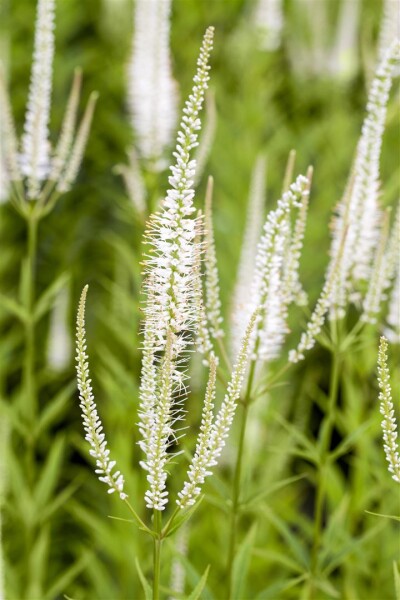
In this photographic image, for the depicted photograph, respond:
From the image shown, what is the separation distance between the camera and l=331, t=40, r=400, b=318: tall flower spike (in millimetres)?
2047

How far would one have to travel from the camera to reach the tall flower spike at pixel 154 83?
291cm

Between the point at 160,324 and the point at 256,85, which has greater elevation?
the point at 256,85

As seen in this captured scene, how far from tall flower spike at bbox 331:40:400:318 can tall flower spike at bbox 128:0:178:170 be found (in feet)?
2.99

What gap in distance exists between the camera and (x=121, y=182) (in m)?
5.89

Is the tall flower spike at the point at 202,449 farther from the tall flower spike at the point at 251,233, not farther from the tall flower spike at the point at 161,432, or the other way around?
the tall flower spike at the point at 251,233

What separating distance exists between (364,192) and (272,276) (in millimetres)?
491

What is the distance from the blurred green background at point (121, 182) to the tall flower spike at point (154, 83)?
0.64 metres

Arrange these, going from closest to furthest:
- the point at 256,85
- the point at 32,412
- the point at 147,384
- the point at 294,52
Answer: the point at 147,384
the point at 32,412
the point at 256,85
the point at 294,52

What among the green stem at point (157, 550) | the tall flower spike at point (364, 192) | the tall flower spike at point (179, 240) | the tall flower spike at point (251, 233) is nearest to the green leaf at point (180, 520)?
the green stem at point (157, 550)

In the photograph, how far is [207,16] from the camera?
18.9 feet

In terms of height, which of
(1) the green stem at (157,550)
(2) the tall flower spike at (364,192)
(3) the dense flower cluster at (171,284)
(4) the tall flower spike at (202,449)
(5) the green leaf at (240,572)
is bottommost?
(5) the green leaf at (240,572)

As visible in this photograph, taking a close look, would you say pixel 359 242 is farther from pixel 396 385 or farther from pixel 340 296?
pixel 396 385

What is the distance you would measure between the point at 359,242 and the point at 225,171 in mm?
2996

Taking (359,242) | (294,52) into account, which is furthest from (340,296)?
(294,52)
